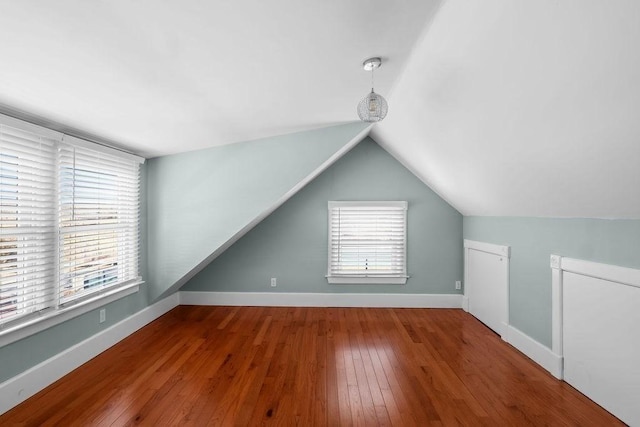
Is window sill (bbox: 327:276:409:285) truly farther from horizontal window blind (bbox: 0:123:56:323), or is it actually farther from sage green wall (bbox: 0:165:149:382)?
horizontal window blind (bbox: 0:123:56:323)

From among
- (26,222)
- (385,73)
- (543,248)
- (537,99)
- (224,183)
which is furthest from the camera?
(224,183)

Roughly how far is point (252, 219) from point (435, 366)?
2.37 meters

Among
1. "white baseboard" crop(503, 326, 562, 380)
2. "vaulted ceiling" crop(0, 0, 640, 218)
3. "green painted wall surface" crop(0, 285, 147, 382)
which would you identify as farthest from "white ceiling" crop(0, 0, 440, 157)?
"white baseboard" crop(503, 326, 562, 380)

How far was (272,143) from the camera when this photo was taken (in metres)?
→ 3.43

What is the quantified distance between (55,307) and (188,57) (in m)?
2.31

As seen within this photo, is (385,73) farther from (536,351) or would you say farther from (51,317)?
(51,317)

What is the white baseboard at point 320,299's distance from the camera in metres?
4.36

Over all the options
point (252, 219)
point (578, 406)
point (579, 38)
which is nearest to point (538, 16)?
point (579, 38)

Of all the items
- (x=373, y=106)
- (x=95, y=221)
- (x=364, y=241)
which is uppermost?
(x=373, y=106)

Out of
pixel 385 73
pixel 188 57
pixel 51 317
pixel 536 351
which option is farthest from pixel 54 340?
pixel 536 351

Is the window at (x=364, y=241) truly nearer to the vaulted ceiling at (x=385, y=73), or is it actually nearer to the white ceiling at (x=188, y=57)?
the vaulted ceiling at (x=385, y=73)

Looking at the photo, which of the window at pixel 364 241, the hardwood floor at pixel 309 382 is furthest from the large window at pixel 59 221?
the window at pixel 364 241

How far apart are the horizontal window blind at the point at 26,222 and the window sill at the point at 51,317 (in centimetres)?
7

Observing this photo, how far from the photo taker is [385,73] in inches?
92.7
